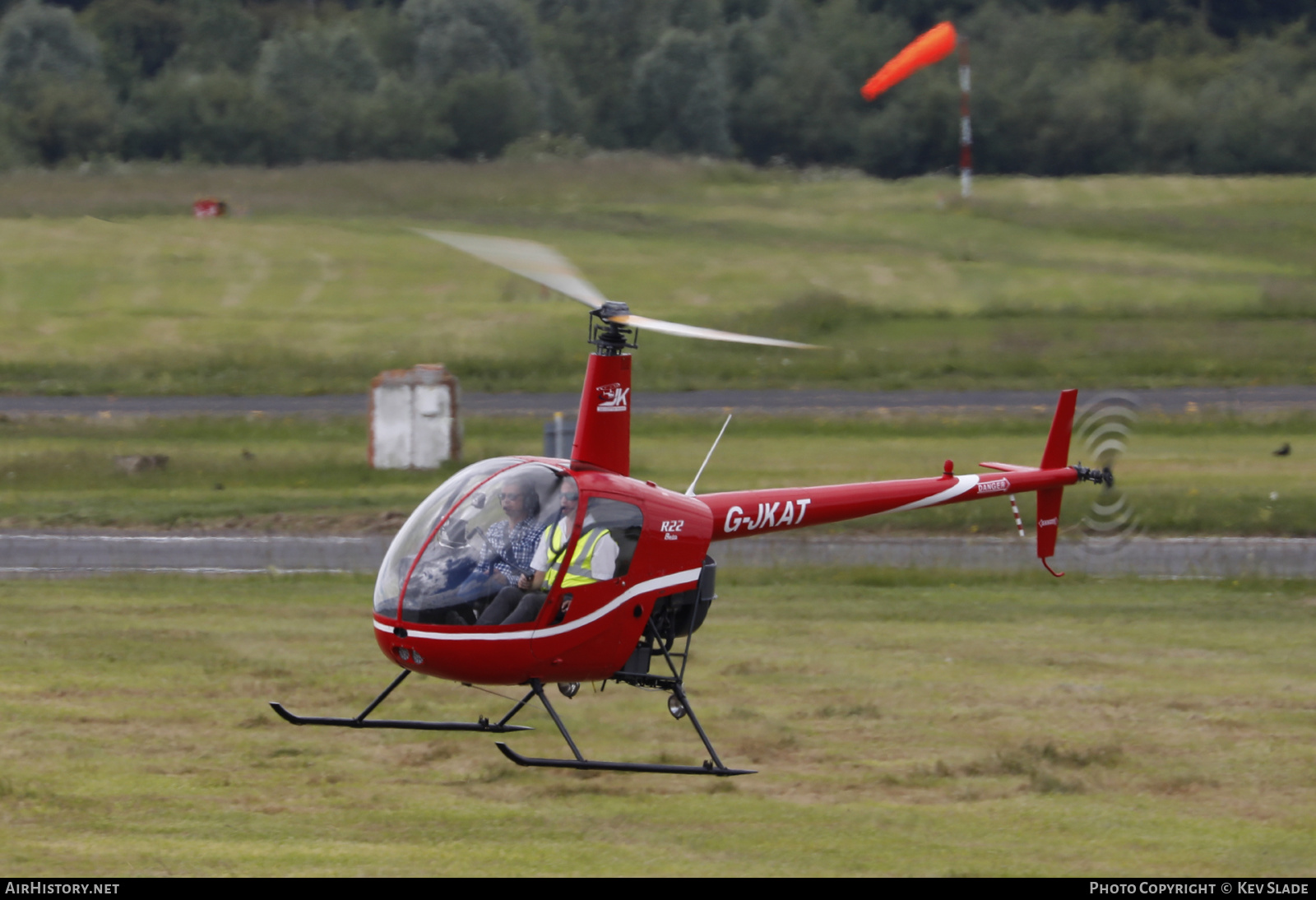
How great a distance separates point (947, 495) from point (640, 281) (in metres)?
25.8

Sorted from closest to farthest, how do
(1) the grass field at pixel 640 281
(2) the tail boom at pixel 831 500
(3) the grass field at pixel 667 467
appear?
(2) the tail boom at pixel 831 500 < (3) the grass field at pixel 667 467 < (1) the grass field at pixel 640 281

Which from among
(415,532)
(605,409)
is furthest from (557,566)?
(605,409)

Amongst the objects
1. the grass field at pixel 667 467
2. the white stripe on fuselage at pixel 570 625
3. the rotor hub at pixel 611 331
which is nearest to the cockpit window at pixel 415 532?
the white stripe on fuselage at pixel 570 625

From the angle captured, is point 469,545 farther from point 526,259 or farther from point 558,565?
point 526,259

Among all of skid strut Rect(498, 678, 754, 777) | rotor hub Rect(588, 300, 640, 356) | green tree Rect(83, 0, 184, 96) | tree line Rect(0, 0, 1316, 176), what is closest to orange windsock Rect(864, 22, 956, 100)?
rotor hub Rect(588, 300, 640, 356)

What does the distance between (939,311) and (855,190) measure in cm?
1021

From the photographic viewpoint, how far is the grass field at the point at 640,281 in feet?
102

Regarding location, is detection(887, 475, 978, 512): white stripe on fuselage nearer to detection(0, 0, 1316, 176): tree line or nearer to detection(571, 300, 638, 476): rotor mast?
detection(571, 300, 638, 476): rotor mast

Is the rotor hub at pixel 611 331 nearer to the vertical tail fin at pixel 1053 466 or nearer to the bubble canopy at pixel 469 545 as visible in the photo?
the bubble canopy at pixel 469 545

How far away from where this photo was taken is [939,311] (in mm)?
34969

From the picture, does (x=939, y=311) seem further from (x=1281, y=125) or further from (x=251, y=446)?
(x=1281, y=125)

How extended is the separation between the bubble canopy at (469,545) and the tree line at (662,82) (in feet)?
93.9

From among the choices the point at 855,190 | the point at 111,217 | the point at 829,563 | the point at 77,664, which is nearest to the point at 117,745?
the point at 77,664

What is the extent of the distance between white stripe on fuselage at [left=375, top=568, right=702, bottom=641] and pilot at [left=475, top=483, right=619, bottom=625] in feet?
0.29
